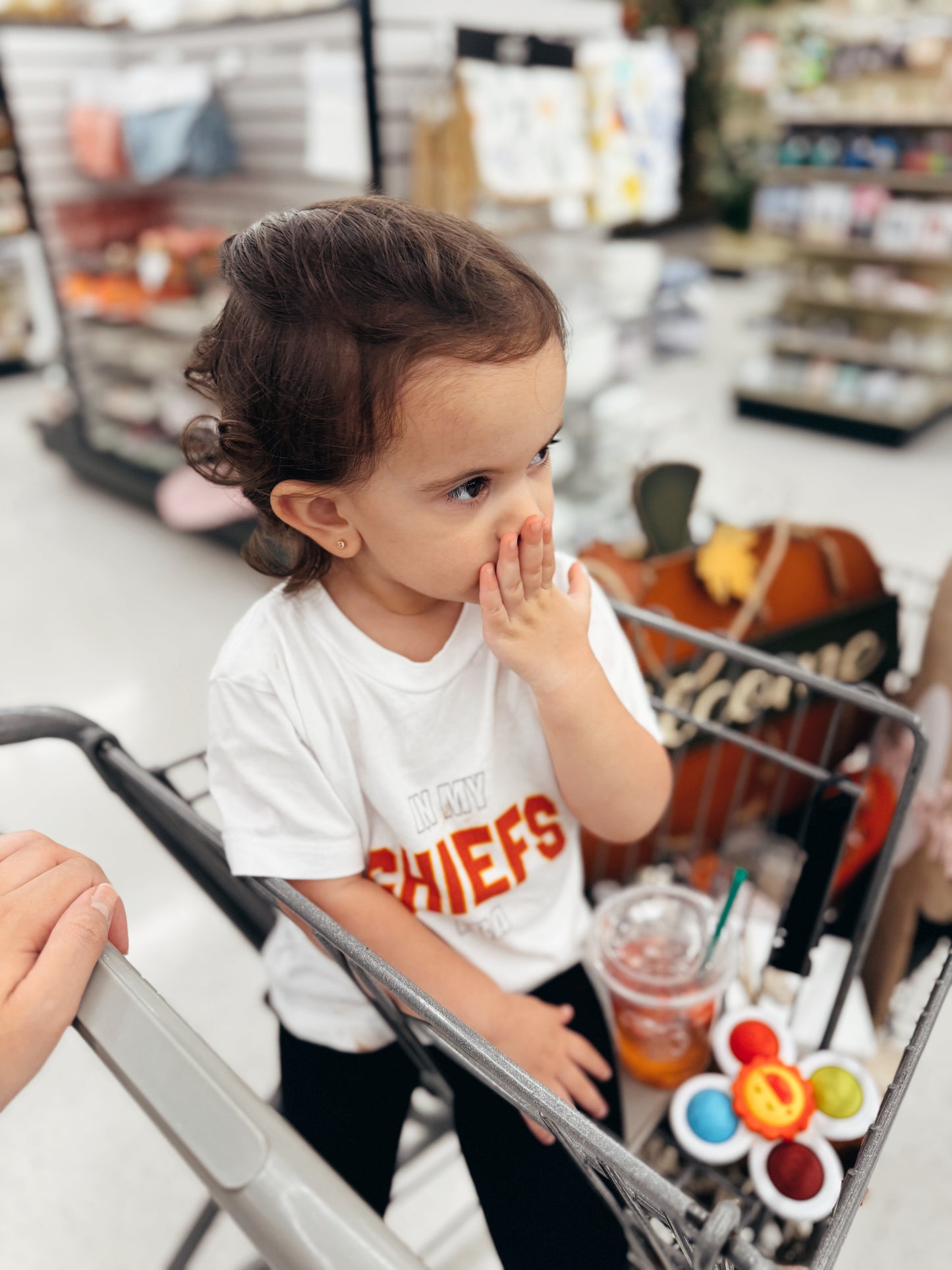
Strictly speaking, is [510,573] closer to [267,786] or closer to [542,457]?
[542,457]

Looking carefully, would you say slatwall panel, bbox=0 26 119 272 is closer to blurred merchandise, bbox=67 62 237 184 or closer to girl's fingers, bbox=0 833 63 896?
blurred merchandise, bbox=67 62 237 184

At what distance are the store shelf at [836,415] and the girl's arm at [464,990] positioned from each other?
13.6 feet

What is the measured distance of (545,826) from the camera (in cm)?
89

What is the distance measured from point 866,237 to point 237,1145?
4697mm

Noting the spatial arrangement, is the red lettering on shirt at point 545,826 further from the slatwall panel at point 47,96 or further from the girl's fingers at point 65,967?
the slatwall panel at point 47,96

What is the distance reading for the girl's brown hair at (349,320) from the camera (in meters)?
0.60

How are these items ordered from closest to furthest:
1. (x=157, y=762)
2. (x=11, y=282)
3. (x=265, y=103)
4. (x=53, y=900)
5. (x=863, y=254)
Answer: (x=53, y=900) → (x=157, y=762) → (x=265, y=103) → (x=863, y=254) → (x=11, y=282)

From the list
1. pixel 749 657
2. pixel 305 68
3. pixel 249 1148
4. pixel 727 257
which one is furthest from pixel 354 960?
pixel 727 257

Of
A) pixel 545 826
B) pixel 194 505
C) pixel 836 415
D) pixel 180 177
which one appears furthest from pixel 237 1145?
pixel 836 415

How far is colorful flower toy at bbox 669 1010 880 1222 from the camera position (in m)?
0.81

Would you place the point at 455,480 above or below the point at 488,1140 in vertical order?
above

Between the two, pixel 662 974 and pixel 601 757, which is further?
pixel 662 974

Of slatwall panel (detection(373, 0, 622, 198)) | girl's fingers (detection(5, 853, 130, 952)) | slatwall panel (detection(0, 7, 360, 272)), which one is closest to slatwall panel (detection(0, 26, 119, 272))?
slatwall panel (detection(0, 7, 360, 272))

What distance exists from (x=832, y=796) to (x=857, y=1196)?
400 mm
